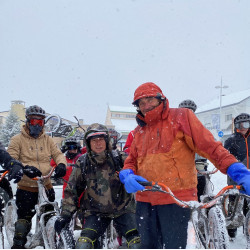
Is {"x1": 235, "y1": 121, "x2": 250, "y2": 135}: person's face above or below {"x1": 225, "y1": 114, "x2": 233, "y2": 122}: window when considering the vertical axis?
below

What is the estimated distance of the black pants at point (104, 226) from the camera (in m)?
3.14

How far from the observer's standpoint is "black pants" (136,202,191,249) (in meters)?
2.56

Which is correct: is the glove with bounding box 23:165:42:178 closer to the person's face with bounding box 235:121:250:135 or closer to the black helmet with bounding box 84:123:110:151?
the black helmet with bounding box 84:123:110:151

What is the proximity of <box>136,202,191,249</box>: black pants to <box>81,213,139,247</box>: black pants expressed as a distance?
17.6 inches

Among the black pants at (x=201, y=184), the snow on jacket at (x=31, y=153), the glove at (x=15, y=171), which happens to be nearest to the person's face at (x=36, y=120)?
the snow on jacket at (x=31, y=153)

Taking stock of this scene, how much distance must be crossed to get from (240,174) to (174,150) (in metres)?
0.60

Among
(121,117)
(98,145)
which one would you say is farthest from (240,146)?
(121,117)

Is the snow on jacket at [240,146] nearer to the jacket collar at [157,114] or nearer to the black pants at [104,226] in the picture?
the black pants at [104,226]

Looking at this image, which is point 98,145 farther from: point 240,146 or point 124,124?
point 124,124

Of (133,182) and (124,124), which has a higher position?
(124,124)

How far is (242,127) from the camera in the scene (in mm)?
5320

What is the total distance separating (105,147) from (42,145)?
164 cm

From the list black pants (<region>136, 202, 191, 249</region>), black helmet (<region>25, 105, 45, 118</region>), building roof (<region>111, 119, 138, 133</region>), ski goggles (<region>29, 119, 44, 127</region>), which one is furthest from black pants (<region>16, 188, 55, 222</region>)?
building roof (<region>111, 119, 138, 133</region>)

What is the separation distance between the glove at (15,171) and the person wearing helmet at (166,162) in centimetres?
155
